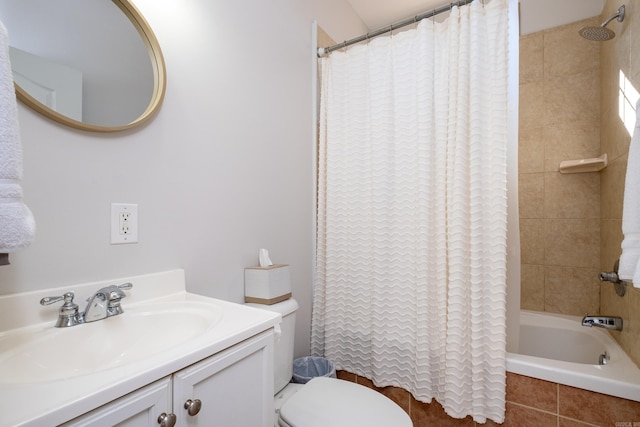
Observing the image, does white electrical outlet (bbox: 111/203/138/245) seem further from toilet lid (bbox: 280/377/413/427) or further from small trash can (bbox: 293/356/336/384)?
small trash can (bbox: 293/356/336/384)

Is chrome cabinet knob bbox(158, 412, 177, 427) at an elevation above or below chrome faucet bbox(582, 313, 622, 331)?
above

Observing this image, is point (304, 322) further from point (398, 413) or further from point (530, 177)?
point (530, 177)

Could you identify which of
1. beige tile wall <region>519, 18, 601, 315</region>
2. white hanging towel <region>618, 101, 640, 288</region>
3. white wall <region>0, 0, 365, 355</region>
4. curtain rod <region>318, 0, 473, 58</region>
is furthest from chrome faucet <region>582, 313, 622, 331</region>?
curtain rod <region>318, 0, 473, 58</region>

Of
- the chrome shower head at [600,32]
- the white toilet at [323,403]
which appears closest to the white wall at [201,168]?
the white toilet at [323,403]

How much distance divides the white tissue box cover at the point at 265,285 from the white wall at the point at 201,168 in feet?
0.19

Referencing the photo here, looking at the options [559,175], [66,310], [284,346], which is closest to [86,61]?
[66,310]

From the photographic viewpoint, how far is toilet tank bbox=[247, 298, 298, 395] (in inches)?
50.2

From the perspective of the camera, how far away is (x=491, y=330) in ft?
3.99

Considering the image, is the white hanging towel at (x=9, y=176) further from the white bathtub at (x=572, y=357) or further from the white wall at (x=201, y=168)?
the white bathtub at (x=572, y=357)

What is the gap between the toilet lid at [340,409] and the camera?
1.02 m

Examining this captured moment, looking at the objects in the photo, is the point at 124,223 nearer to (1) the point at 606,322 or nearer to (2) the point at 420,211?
(2) the point at 420,211

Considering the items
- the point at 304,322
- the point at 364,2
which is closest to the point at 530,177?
the point at 364,2

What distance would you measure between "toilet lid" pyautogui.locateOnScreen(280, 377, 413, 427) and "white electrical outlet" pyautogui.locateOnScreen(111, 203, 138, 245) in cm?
84

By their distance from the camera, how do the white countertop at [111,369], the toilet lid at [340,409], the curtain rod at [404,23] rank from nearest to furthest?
1. the white countertop at [111,369]
2. the toilet lid at [340,409]
3. the curtain rod at [404,23]
